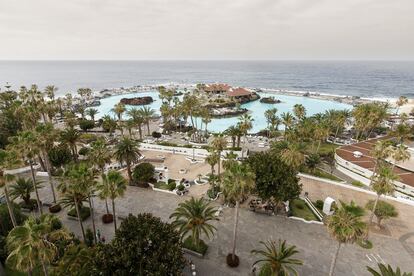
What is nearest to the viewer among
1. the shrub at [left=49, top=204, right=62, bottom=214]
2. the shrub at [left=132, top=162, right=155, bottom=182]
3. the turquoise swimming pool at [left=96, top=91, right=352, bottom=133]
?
the shrub at [left=49, top=204, right=62, bottom=214]

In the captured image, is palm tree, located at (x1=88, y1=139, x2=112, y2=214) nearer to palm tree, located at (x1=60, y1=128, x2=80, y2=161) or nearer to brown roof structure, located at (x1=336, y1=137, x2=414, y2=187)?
palm tree, located at (x1=60, y1=128, x2=80, y2=161)

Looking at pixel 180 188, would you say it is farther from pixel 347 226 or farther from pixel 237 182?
pixel 347 226

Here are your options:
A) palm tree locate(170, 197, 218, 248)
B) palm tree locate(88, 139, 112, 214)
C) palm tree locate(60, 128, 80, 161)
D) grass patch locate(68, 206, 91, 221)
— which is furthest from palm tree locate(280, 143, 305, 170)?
palm tree locate(60, 128, 80, 161)

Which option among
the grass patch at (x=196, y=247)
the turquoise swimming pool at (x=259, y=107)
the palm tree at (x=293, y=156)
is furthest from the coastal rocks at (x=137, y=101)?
the grass patch at (x=196, y=247)

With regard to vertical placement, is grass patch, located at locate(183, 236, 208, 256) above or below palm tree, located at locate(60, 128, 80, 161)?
below

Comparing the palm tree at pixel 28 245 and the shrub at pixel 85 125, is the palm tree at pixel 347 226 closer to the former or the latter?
the palm tree at pixel 28 245

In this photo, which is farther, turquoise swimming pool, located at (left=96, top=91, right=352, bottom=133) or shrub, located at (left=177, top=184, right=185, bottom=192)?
turquoise swimming pool, located at (left=96, top=91, right=352, bottom=133)

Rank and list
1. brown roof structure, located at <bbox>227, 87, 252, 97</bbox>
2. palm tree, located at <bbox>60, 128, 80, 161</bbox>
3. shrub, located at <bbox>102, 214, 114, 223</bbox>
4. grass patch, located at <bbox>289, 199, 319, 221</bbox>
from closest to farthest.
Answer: shrub, located at <bbox>102, 214, 114, 223</bbox>, grass patch, located at <bbox>289, 199, 319, 221</bbox>, palm tree, located at <bbox>60, 128, 80, 161</bbox>, brown roof structure, located at <bbox>227, 87, 252, 97</bbox>

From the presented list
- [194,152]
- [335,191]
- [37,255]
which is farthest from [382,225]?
[37,255]

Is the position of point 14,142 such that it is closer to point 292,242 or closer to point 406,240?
point 292,242
